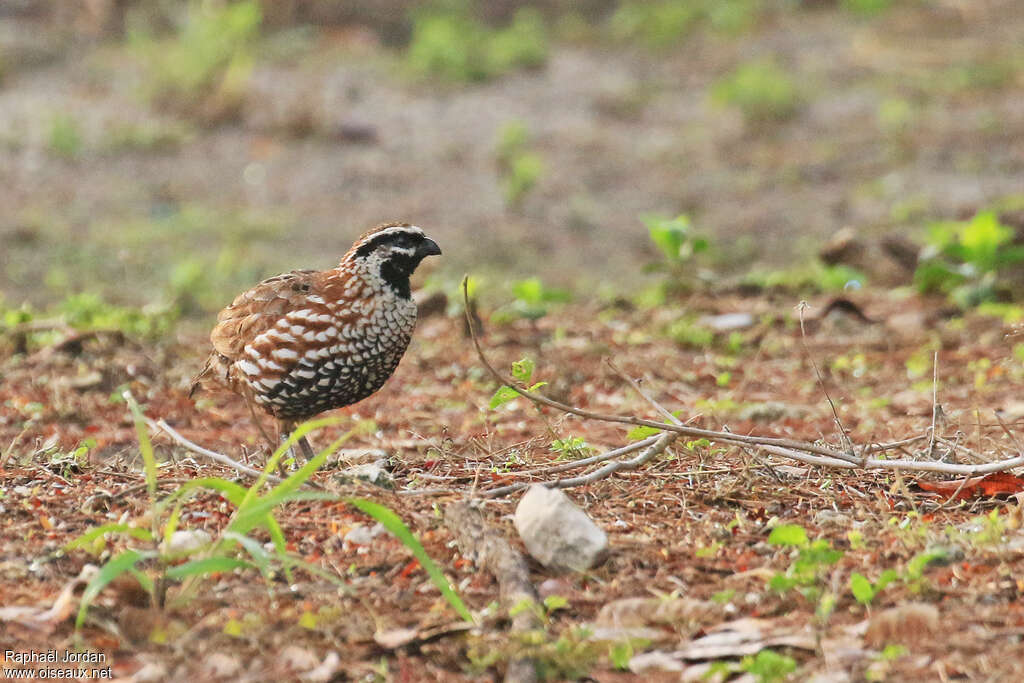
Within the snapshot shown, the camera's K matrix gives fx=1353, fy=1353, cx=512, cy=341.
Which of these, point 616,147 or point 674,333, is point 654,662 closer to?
point 674,333

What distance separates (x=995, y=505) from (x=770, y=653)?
1.37 metres

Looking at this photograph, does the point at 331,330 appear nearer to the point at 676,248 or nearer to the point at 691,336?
the point at 691,336

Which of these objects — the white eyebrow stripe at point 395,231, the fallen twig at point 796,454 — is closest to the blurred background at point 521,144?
the white eyebrow stripe at point 395,231

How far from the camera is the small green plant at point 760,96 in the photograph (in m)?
13.1

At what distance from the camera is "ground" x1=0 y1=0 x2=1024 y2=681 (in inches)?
128

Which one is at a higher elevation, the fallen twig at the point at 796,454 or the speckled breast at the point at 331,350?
the fallen twig at the point at 796,454

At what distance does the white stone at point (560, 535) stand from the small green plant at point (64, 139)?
30.2ft

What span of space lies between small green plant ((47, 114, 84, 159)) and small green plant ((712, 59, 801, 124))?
6151mm

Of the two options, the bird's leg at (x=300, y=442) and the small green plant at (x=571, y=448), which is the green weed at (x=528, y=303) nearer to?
the bird's leg at (x=300, y=442)

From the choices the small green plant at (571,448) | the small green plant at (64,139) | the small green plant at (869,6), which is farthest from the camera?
the small green plant at (869,6)

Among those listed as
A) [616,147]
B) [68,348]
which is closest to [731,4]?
[616,147]

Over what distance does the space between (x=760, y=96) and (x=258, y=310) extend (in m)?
8.82

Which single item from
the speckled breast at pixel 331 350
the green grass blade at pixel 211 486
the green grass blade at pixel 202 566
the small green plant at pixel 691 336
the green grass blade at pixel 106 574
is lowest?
the small green plant at pixel 691 336

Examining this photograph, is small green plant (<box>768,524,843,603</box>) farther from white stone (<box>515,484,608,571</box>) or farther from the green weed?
the green weed
